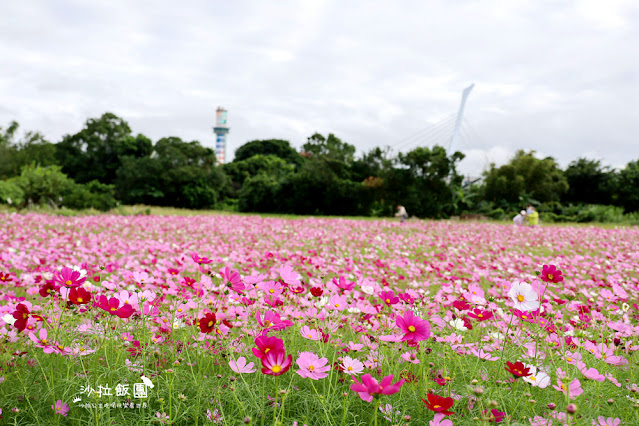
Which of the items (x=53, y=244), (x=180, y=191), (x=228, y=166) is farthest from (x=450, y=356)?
(x=228, y=166)

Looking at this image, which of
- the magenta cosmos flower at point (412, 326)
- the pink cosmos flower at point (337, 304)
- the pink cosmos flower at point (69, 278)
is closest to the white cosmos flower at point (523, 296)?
the magenta cosmos flower at point (412, 326)

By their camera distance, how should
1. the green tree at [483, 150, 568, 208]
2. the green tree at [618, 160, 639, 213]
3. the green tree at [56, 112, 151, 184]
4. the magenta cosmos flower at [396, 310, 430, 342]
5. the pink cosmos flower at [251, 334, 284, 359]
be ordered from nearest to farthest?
the pink cosmos flower at [251, 334, 284, 359]
the magenta cosmos flower at [396, 310, 430, 342]
the green tree at [483, 150, 568, 208]
the green tree at [618, 160, 639, 213]
the green tree at [56, 112, 151, 184]

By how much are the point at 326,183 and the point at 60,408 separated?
2224 cm

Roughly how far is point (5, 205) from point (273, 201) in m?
14.5

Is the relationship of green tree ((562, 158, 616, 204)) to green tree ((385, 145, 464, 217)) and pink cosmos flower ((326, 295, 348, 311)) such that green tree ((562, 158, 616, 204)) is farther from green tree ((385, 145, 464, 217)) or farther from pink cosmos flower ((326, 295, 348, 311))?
pink cosmos flower ((326, 295, 348, 311))

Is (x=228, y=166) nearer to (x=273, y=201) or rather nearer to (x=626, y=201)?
(x=273, y=201)

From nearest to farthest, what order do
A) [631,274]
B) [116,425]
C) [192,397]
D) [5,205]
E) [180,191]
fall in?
[116,425] < [192,397] < [631,274] < [5,205] < [180,191]

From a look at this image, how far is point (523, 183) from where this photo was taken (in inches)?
902

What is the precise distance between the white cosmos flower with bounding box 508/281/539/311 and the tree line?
15773 millimetres

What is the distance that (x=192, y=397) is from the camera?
1506 mm

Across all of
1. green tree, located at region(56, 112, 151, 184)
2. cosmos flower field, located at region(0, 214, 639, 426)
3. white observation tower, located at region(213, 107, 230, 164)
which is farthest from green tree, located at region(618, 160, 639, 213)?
white observation tower, located at region(213, 107, 230, 164)

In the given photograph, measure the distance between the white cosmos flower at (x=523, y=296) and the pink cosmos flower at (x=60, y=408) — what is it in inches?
58.7

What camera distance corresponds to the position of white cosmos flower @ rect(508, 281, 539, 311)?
1393 mm

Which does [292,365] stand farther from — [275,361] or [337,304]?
[275,361]
